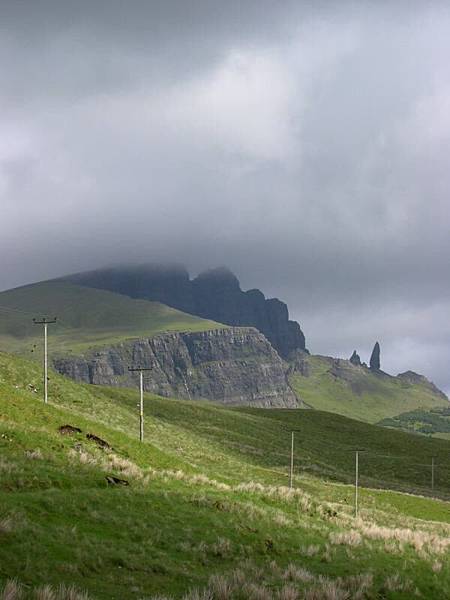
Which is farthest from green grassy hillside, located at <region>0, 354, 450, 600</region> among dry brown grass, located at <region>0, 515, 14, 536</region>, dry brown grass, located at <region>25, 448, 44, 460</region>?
dry brown grass, located at <region>25, 448, 44, 460</region>

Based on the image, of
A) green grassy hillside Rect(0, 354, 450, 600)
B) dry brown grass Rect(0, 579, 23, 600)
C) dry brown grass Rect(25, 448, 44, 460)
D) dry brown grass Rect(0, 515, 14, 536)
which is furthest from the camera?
dry brown grass Rect(25, 448, 44, 460)

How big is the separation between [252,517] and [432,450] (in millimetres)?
130771

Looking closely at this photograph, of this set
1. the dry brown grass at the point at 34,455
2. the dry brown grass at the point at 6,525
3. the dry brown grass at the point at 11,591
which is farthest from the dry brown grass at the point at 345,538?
the dry brown grass at the point at 11,591

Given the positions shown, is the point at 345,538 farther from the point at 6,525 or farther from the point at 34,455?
the point at 6,525

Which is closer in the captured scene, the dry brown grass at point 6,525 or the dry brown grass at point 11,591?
the dry brown grass at point 11,591

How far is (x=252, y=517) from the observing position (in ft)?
99.5

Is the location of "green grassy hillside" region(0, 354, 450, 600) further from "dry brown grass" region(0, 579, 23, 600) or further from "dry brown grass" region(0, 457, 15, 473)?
"dry brown grass" region(0, 579, 23, 600)

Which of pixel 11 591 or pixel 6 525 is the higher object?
pixel 11 591

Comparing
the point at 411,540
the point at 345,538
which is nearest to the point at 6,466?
the point at 345,538

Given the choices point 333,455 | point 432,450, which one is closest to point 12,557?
point 333,455

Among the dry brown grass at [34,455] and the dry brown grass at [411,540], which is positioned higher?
the dry brown grass at [34,455]

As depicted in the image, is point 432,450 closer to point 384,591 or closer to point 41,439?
point 41,439

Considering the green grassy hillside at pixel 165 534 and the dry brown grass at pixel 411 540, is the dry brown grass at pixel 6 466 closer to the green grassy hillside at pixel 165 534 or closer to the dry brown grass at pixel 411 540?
the green grassy hillside at pixel 165 534

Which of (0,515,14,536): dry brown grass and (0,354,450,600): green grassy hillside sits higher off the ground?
(0,515,14,536): dry brown grass
